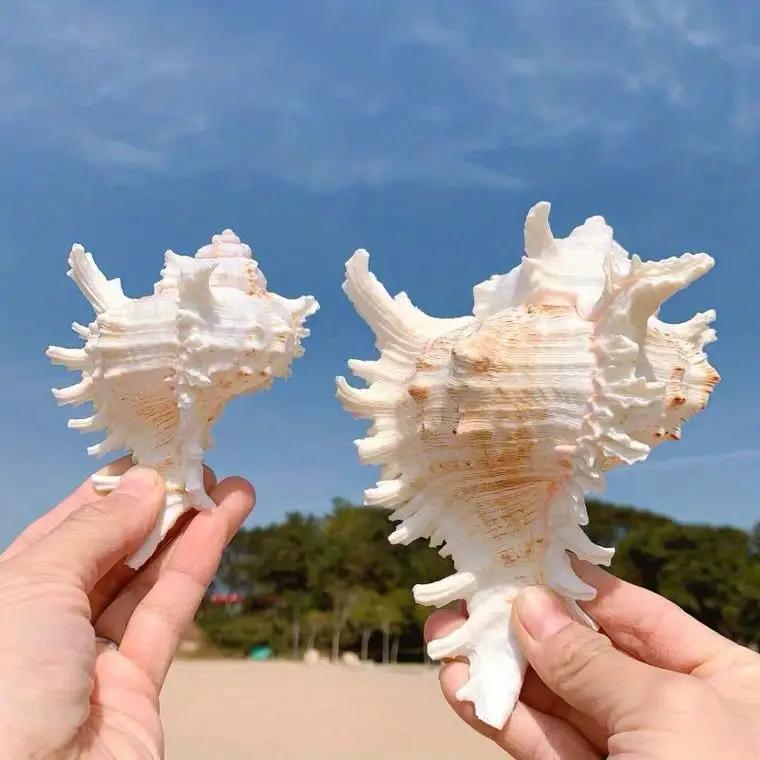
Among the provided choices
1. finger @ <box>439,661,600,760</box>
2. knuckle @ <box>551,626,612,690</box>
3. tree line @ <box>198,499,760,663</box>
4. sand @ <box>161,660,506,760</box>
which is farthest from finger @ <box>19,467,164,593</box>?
tree line @ <box>198,499,760,663</box>

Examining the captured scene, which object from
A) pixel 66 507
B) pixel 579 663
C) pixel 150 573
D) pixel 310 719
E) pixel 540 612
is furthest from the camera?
pixel 310 719

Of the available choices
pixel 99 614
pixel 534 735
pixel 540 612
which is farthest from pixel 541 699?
pixel 99 614

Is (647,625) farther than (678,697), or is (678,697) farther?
(647,625)

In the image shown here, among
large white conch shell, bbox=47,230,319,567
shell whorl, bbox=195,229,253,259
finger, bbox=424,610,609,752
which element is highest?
shell whorl, bbox=195,229,253,259

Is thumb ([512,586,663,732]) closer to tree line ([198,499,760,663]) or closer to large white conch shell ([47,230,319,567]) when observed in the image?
large white conch shell ([47,230,319,567])

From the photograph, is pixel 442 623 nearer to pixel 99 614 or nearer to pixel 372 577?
pixel 99 614

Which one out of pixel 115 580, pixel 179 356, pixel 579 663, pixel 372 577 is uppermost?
pixel 372 577

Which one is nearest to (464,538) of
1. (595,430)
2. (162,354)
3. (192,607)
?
(595,430)
